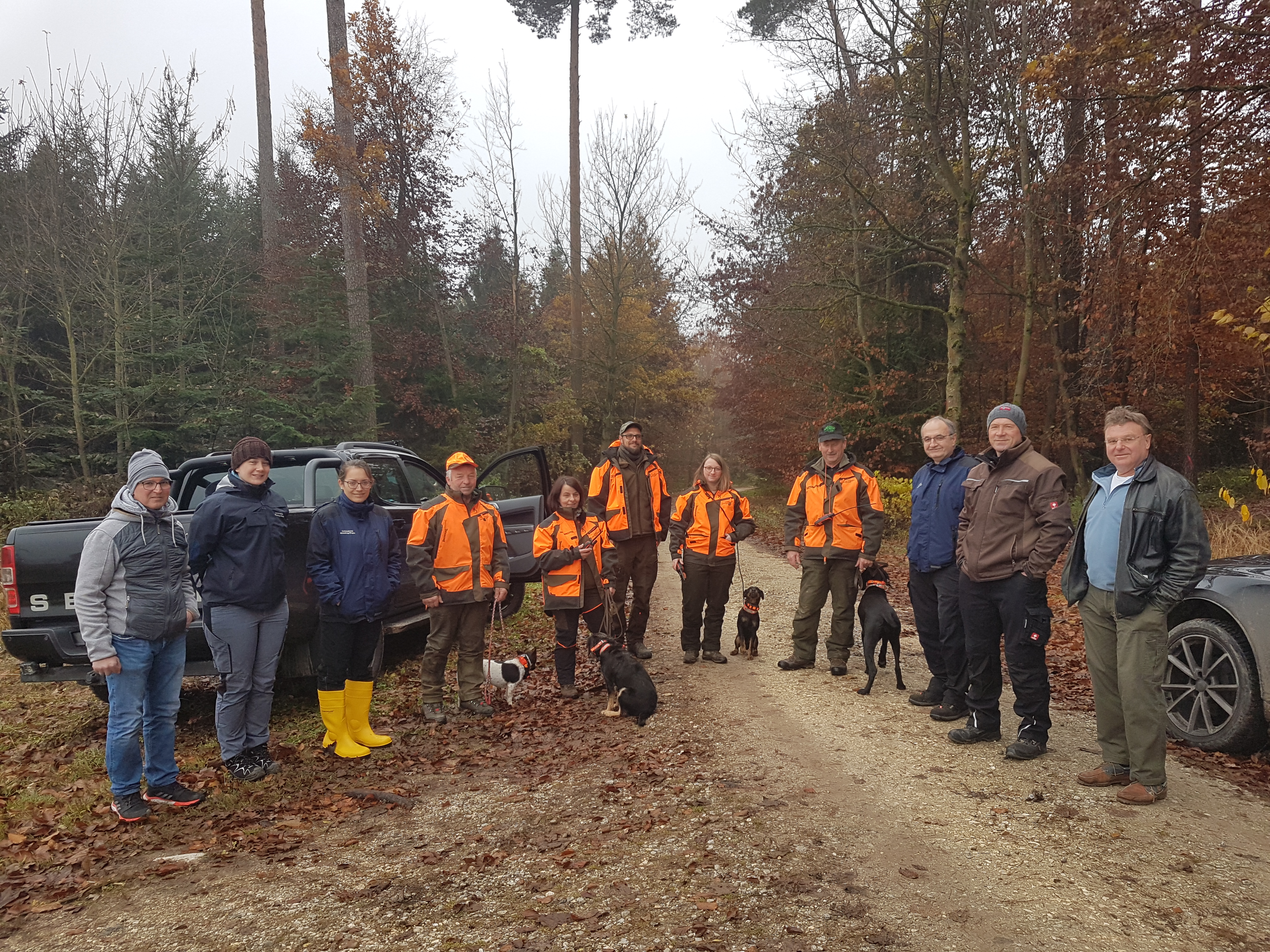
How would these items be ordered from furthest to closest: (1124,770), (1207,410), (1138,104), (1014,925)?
(1207,410)
(1138,104)
(1124,770)
(1014,925)

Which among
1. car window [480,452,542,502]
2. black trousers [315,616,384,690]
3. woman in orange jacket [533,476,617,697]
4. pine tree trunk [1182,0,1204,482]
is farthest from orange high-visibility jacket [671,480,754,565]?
car window [480,452,542,502]

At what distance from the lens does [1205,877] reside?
3316mm

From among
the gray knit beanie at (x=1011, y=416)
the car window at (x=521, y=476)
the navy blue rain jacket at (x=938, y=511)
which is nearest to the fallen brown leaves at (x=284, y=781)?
the navy blue rain jacket at (x=938, y=511)

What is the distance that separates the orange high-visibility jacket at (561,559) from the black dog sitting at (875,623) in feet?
7.57

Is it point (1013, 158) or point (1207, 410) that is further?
point (1207, 410)

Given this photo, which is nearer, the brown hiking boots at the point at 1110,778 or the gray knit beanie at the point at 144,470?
the brown hiking boots at the point at 1110,778

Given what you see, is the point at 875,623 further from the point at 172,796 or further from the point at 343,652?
the point at 172,796

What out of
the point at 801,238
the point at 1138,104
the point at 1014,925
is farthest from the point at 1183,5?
the point at 801,238

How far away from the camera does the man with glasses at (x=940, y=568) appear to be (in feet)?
18.0

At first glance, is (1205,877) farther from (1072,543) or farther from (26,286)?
(26,286)

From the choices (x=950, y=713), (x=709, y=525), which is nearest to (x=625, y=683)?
(x=709, y=525)

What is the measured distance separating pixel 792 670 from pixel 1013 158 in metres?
12.2

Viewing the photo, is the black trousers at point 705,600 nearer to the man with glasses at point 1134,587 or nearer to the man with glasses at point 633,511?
the man with glasses at point 633,511

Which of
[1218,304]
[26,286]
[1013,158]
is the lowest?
[1218,304]
